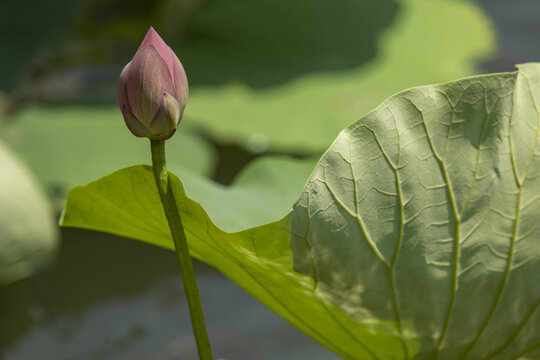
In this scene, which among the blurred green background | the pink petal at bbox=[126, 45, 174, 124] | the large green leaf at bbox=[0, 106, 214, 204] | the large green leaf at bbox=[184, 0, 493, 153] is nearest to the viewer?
the pink petal at bbox=[126, 45, 174, 124]

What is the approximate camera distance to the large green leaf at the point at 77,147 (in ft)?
4.10

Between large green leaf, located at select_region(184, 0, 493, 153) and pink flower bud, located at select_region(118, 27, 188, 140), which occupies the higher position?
pink flower bud, located at select_region(118, 27, 188, 140)

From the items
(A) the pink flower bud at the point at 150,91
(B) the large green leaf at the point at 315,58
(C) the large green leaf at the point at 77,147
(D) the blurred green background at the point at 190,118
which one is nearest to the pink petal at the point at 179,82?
(A) the pink flower bud at the point at 150,91

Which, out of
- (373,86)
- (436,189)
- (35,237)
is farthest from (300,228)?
(373,86)

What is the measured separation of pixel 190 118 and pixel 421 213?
121cm

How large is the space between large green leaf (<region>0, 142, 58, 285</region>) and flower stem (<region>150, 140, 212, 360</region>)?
Answer: 654 mm

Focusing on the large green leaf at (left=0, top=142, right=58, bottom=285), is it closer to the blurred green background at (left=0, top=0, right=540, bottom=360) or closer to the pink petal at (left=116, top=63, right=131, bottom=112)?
the blurred green background at (left=0, top=0, right=540, bottom=360)

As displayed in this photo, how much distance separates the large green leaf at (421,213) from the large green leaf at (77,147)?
2.95 ft

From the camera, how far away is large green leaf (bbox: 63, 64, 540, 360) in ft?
1.17

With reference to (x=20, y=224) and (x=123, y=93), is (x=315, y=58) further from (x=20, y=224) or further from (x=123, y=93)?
(x=123, y=93)

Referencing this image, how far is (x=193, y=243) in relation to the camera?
16.0 inches

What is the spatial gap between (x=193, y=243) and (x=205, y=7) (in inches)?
65.2

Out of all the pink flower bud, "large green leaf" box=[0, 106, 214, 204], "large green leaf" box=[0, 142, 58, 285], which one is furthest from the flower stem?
"large green leaf" box=[0, 106, 214, 204]

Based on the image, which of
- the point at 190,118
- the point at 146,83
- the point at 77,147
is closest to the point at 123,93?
the point at 146,83
